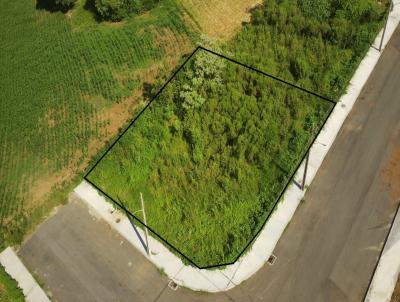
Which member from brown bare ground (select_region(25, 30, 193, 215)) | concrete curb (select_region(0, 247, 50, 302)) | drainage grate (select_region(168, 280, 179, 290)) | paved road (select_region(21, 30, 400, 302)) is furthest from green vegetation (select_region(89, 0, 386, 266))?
concrete curb (select_region(0, 247, 50, 302))

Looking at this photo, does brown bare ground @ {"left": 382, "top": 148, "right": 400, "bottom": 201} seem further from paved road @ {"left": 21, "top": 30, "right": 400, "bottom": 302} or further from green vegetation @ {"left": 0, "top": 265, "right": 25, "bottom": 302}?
green vegetation @ {"left": 0, "top": 265, "right": 25, "bottom": 302}

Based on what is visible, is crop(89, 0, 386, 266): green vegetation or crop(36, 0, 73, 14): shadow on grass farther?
crop(36, 0, 73, 14): shadow on grass

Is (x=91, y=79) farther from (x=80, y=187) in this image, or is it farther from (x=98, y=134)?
(x=80, y=187)

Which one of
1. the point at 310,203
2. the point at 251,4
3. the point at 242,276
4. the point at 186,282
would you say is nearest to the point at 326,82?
the point at 310,203

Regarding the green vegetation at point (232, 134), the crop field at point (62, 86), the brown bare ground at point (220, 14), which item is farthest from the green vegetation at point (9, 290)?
the brown bare ground at point (220, 14)

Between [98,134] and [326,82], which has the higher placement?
[326,82]
